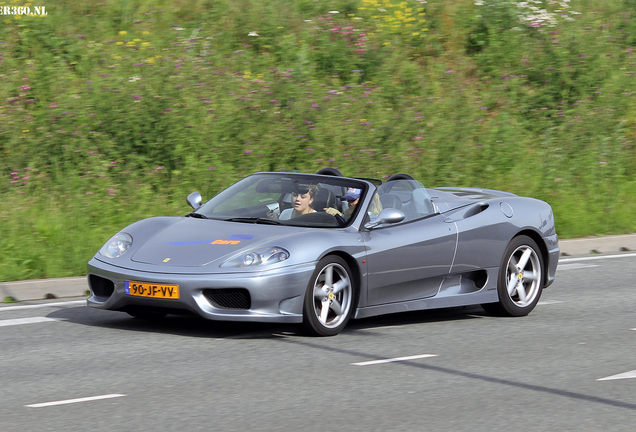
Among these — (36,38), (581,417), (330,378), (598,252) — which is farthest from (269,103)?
(581,417)

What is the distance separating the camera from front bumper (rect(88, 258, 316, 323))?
6.68 m

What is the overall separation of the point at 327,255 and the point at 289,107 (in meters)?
8.47

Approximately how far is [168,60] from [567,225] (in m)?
6.88

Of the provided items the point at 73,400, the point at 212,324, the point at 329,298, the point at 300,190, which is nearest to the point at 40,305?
the point at 212,324

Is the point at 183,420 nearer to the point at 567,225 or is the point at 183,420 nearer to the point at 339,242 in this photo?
the point at 339,242

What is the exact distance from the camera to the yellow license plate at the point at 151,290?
21.9 ft

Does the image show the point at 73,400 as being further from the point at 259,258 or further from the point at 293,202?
the point at 293,202

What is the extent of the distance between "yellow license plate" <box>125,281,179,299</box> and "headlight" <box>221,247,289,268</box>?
41 cm

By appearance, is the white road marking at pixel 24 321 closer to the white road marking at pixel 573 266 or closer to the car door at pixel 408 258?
the car door at pixel 408 258

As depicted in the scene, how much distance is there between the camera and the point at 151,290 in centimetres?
677

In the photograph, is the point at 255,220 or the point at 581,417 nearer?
the point at 581,417

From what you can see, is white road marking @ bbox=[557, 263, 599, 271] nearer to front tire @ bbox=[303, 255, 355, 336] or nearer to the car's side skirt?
the car's side skirt

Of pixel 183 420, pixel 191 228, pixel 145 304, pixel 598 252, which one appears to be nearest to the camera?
pixel 183 420

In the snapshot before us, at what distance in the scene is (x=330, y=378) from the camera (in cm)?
585
